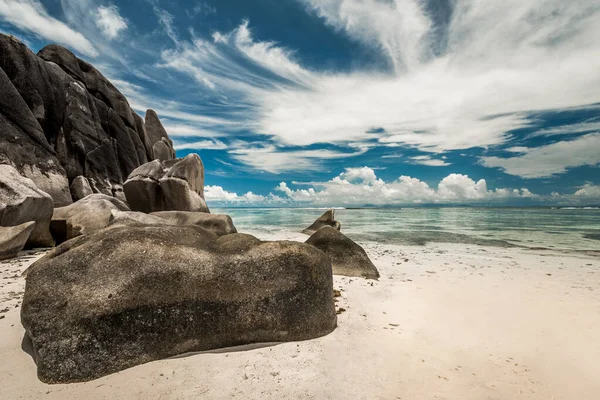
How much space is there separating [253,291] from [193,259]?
1086mm

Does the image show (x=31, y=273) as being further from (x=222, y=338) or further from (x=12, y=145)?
(x=12, y=145)

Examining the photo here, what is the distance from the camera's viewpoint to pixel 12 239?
415 inches

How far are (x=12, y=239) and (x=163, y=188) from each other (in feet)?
44.1

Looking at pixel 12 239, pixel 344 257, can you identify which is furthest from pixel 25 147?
pixel 344 257

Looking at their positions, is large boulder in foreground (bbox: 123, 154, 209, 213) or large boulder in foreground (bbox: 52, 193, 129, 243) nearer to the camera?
large boulder in foreground (bbox: 52, 193, 129, 243)

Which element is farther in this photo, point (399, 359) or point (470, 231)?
point (470, 231)

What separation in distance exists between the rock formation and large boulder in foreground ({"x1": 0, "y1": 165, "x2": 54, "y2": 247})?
21.7 ft

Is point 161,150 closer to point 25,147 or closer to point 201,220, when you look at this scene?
point 25,147

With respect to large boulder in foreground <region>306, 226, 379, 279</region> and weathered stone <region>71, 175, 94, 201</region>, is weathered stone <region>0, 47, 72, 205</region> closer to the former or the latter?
weathered stone <region>71, 175, 94, 201</region>

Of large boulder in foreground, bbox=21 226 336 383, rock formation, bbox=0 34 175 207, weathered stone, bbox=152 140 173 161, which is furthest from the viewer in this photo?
weathered stone, bbox=152 140 173 161

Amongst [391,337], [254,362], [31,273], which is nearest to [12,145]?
[31,273]

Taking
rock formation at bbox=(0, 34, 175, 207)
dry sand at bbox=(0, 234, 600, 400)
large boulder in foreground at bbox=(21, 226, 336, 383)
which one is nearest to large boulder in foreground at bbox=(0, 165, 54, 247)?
dry sand at bbox=(0, 234, 600, 400)

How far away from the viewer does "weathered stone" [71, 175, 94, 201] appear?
2377cm

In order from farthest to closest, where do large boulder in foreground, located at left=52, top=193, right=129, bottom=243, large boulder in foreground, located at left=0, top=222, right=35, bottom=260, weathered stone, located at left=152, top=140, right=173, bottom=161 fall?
weathered stone, located at left=152, top=140, right=173, bottom=161 < large boulder in foreground, located at left=52, top=193, right=129, bottom=243 < large boulder in foreground, located at left=0, top=222, right=35, bottom=260
